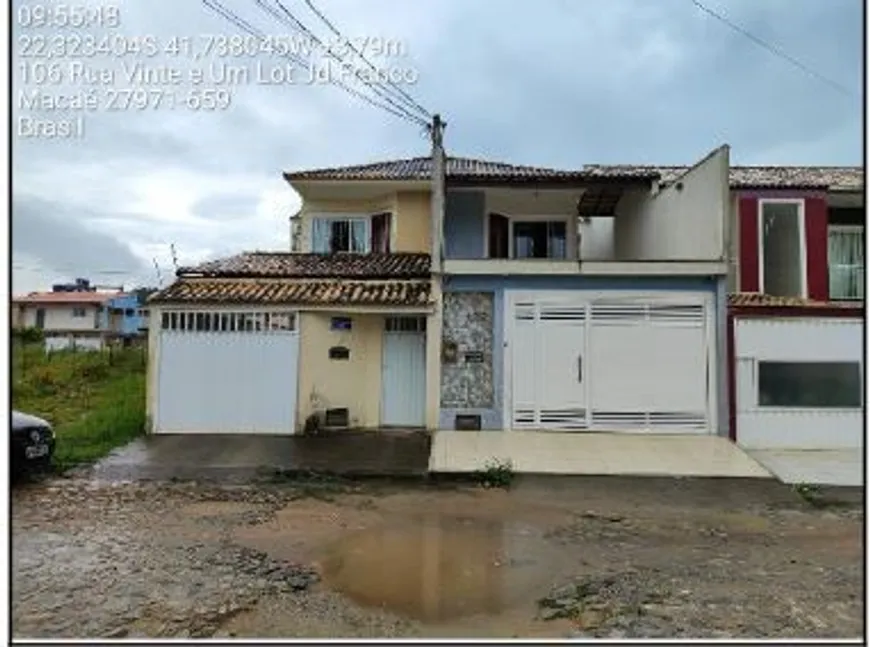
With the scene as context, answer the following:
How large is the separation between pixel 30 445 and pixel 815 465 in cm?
1081

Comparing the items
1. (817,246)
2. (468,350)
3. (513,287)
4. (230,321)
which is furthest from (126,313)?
(817,246)

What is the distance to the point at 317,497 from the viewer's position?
8.36m

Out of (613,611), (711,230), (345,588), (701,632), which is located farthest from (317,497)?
(711,230)

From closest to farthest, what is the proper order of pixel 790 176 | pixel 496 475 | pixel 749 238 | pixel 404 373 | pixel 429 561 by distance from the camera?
pixel 429 561, pixel 496 475, pixel 404 373, pixel 749 238, pixel 790 176

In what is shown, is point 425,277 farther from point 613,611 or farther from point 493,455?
point 613,611

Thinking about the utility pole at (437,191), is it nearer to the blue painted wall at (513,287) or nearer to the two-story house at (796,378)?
the blue painted wall at (513,287)

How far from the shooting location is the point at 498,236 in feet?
52.0

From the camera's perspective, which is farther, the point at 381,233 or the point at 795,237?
the point at 381,233

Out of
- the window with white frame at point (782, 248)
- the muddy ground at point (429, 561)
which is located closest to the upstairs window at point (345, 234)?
the window with white frame at point (782, 248)

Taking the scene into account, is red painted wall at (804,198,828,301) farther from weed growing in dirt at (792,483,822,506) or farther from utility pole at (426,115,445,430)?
utility pole at (426,115,445,430)

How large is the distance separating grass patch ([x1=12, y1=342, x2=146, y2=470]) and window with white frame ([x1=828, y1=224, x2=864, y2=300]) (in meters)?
14.3

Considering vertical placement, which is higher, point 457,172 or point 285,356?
point 457,172

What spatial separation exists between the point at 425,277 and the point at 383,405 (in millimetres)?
2634

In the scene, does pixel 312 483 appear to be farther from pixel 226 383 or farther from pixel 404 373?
pixel 404 373
